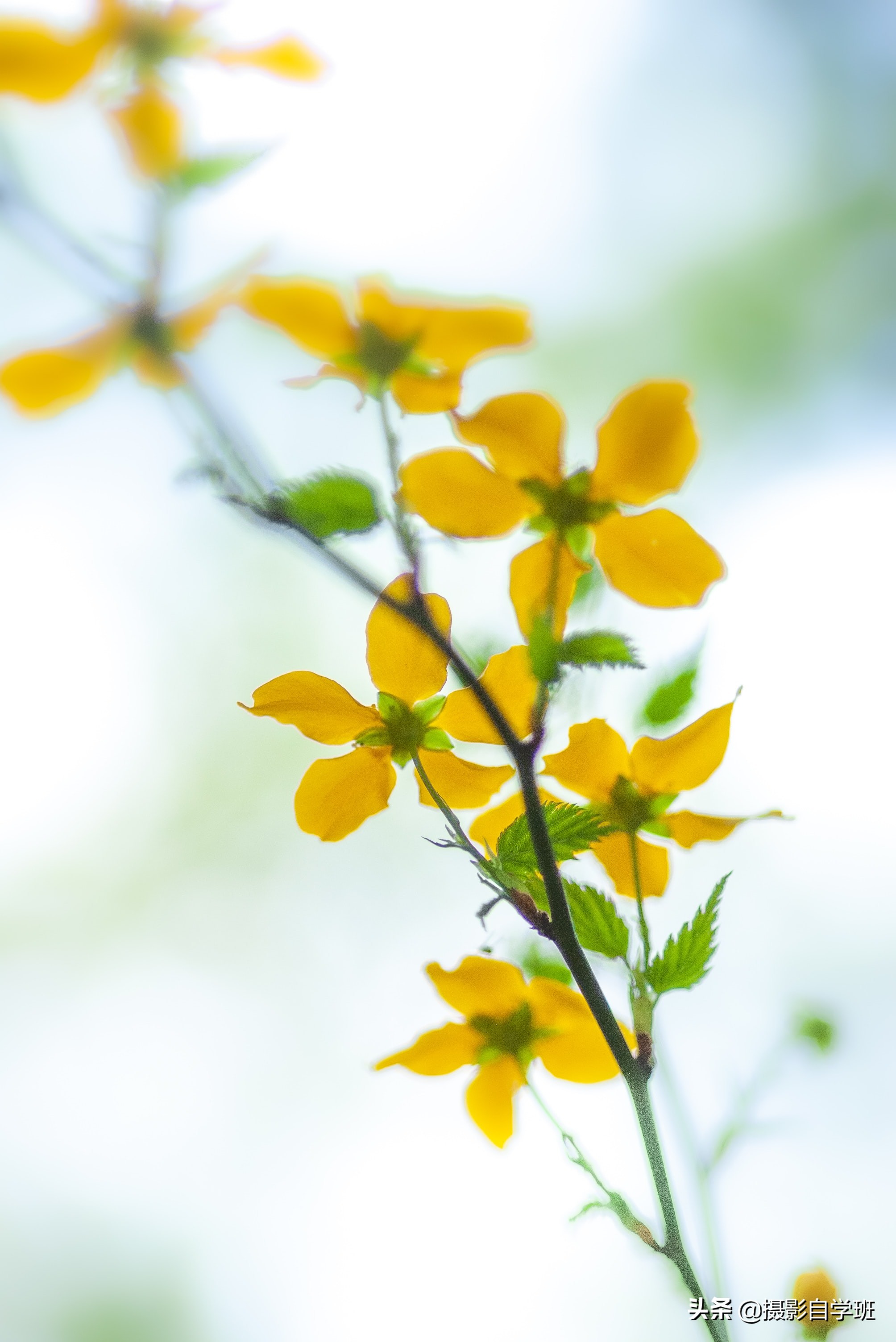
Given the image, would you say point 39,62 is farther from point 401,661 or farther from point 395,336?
point 401,661

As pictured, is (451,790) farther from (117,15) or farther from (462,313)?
(117,15)

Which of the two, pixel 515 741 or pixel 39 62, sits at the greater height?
pixel 39 62

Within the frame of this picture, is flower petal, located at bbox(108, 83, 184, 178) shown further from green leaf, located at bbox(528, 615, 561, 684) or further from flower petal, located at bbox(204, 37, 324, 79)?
green leaf, located at bbox(528, 615, 561, 684)

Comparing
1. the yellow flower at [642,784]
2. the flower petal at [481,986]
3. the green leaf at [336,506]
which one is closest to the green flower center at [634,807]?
the yellow flower at [642,784]

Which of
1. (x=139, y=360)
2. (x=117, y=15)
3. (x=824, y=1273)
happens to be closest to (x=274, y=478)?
(x=139, y=360)

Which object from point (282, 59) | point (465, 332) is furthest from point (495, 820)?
point (282, 59)

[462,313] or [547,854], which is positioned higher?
[462,313]
